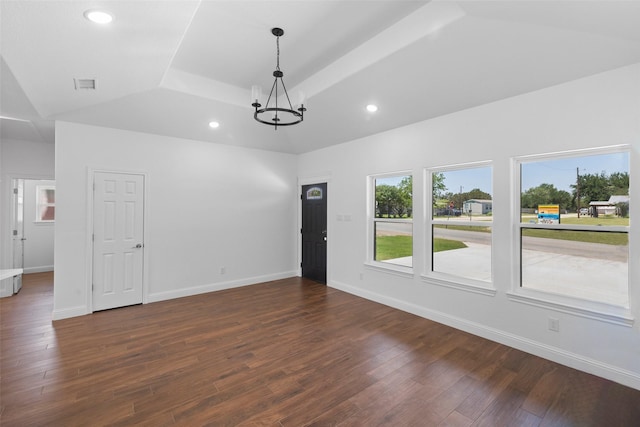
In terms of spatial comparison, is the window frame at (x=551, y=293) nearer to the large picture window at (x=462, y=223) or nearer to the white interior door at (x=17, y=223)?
the large picture window at (x=462, y=223)

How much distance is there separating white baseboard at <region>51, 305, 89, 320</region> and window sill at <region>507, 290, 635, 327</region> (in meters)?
5.68

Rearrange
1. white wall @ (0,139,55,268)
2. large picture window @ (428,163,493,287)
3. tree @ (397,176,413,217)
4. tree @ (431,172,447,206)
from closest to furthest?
large picture window @ (428,163,493,287), tree @ (431,172,447,206), tree @ (397,176,413,217), white wall @ (0,139,55,268)

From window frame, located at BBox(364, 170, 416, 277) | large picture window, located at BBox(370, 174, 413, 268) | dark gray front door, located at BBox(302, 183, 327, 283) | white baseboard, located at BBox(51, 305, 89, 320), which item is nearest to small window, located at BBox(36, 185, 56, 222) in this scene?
white baseboard, located at BBox(51, 305, 89, 320)

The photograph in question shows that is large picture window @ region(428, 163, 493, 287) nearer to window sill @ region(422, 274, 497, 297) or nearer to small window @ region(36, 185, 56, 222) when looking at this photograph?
window sill @ region(422, 274, 497, 297)

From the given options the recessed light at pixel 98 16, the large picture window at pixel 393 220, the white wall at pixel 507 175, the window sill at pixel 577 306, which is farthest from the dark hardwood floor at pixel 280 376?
the recessed light at pixel 98 16

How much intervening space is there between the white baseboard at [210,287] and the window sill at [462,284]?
10.7 ft

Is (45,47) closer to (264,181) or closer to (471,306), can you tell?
(264,181)

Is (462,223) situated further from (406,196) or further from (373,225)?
(373,225)

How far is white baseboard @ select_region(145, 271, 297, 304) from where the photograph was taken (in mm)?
4867

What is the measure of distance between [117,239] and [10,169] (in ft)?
11.0

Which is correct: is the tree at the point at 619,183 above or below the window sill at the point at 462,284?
above

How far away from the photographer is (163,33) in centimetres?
229

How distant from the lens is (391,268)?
15.2 ft

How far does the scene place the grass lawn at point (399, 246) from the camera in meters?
4.09
